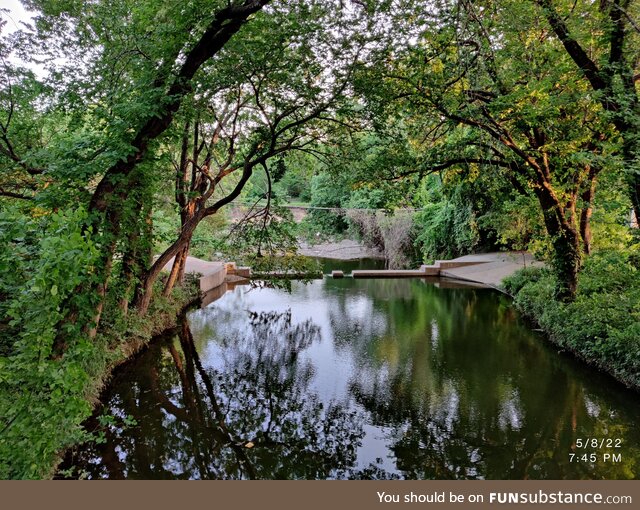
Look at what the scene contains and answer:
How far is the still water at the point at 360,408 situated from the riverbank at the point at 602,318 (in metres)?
0.33

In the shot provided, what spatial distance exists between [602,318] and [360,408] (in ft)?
17.0

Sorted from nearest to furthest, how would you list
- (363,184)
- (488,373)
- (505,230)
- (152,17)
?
(152,17), (488,373), (363,184), (505,230)

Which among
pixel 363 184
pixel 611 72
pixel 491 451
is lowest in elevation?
pixel 491 451

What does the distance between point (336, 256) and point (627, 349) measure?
Answer: 2320 cm

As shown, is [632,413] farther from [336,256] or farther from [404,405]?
[336,256]

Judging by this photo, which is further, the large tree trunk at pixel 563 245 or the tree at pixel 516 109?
the large tree trunk at pixel 563 245

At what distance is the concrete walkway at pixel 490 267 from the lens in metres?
18.4

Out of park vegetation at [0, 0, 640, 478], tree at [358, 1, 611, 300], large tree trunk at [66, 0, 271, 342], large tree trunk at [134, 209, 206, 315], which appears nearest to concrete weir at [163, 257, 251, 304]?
park vegetation at [0, 0, 640, 478]

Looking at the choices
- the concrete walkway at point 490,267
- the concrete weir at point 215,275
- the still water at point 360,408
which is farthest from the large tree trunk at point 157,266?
the concrete walkway at point 490,267

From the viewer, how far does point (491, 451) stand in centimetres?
550

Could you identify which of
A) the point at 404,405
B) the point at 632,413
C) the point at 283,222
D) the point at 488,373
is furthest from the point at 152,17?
the point at 632,413

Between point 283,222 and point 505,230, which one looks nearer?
point 283,222

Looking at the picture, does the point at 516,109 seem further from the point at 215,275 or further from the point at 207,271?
the point at 207,271

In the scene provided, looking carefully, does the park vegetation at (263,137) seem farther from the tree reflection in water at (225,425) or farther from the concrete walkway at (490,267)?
the concrete walkway at (490,267)
